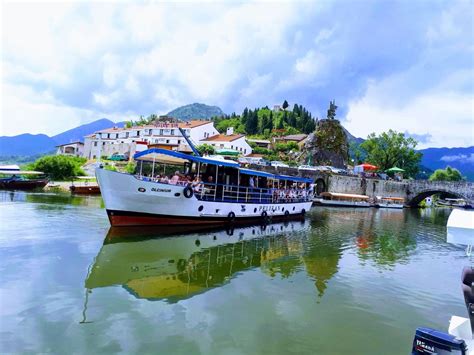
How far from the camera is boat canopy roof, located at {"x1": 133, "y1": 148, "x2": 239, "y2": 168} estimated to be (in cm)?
1727

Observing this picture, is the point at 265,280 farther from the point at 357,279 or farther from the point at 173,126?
the point at 173,126

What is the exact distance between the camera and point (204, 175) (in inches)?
762

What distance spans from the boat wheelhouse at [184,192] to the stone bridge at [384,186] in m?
24.2

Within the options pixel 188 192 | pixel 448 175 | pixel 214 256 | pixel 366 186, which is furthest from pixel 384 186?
pixel 448 175

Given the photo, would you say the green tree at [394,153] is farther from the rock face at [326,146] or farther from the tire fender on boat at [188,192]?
the tire fender on boat at [188,192]

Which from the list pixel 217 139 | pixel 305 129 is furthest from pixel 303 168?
pixel 305 129

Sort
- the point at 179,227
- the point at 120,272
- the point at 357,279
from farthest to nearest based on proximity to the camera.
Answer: the point at 179,227 → the point at 357,279 → the point at 120,272

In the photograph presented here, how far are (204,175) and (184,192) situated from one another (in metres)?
2.94

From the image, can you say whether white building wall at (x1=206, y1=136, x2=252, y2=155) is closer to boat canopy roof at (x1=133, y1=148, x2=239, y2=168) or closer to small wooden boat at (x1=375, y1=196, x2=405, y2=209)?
small wooden boat at (x1=375, y1=196, x2=405, y2=209)

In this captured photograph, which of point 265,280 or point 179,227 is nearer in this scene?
point 265,280

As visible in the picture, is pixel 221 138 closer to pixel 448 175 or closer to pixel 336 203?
pixel 336 203

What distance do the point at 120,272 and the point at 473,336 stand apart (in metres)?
8.44

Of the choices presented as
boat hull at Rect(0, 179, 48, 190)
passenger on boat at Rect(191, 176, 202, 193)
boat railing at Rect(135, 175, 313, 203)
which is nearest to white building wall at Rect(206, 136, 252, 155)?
boat hull at Rect(0, 179, 48, 190)

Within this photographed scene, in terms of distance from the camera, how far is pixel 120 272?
10.1 meters
